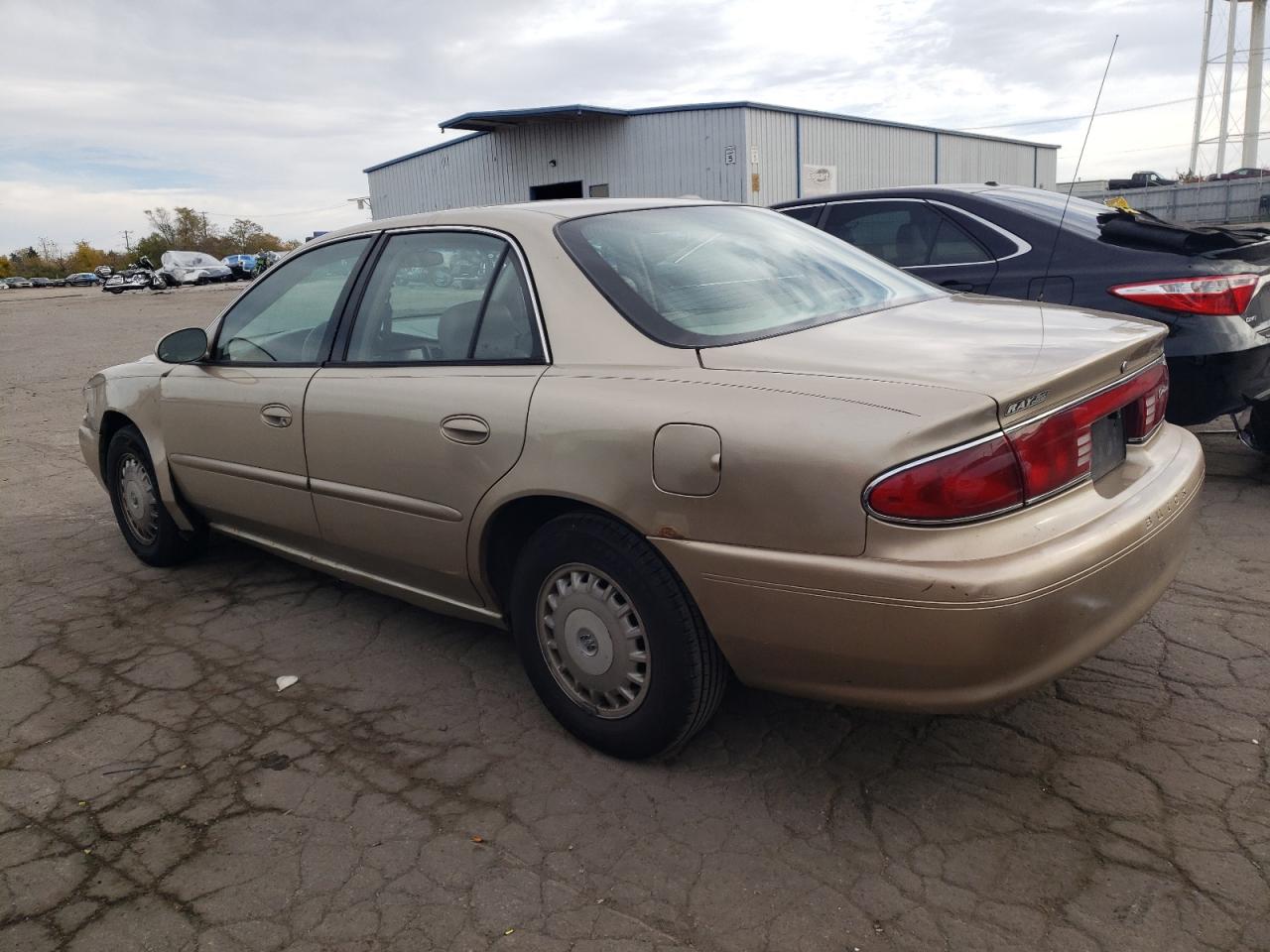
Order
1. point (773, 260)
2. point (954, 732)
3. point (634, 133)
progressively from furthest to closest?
point (634, 133) → point (773, 260) → point (954, 732)

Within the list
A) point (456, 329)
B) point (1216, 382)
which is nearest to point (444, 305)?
point (456, 329)

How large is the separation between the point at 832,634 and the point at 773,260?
141 cm

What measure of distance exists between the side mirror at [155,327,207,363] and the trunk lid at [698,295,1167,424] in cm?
247

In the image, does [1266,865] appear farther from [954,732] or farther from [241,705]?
[241,705]

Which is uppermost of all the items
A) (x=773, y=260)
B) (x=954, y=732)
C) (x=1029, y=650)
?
(x=773, y=260)

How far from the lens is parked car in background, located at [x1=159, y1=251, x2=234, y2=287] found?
4034 cm

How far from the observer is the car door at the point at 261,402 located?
11.8ft

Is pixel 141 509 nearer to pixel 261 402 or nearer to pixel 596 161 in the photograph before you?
pixel 261 402

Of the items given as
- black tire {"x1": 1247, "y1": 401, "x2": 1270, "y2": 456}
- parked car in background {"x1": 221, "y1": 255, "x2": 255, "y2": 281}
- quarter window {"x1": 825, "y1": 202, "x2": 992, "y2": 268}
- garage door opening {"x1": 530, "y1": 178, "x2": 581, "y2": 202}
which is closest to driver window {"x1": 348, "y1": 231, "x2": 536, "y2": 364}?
quarter window {"x1": 825, "y1": 202, "x2": 992, "y2": 268}

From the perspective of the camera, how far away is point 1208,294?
439cm

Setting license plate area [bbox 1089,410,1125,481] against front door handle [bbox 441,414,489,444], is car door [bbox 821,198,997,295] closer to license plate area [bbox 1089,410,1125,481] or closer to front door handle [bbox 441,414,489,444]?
license plate area [bbox 1089,410,1125,481]

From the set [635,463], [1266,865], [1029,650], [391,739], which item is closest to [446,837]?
[391,739]

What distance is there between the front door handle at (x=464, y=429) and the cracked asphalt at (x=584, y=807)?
2.97ft

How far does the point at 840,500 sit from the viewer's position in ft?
7.06
